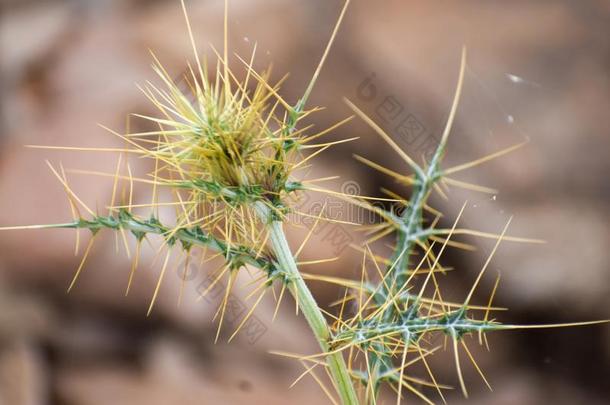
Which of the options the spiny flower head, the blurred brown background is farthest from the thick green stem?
the blurred brown background

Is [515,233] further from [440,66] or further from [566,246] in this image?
[440,66]

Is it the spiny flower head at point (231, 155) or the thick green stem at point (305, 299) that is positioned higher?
the spiny flower head at point (231, 155)

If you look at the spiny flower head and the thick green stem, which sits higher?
the spiny flower head

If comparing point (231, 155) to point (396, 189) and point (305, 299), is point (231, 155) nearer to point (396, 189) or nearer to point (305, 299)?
point (305, 299)

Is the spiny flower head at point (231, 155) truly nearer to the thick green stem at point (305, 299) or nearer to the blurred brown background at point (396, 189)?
the thick green stem at point (305, 299)

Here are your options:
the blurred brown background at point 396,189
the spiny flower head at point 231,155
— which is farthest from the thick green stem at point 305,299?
the blurred brown background at point 396,189

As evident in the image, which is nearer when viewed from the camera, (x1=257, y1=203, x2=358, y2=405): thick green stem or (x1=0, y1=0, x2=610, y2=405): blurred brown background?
(x1=257, y1=203, x2=358, y2=405): thick green stem

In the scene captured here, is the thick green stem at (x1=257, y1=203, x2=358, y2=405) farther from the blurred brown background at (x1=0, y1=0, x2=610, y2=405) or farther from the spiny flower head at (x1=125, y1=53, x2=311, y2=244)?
the blurred brown background at (x1=0, y1=0, x2=610, y2=405)
